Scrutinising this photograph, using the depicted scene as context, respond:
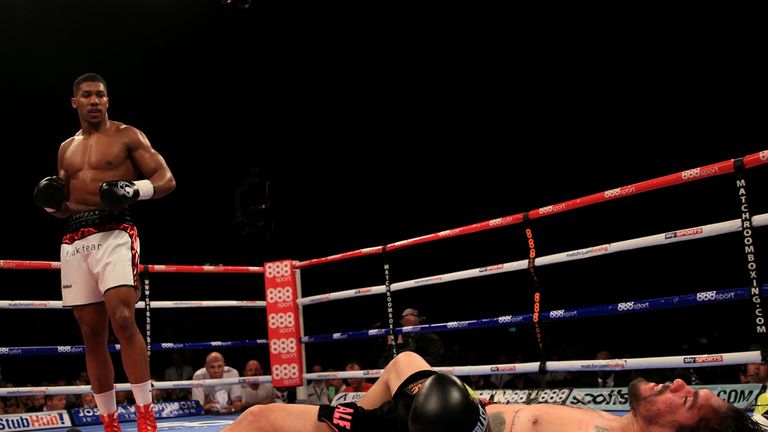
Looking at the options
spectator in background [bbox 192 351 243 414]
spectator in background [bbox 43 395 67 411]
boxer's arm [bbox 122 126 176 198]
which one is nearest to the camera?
boxer's arm [bbox 122 126 176 198]

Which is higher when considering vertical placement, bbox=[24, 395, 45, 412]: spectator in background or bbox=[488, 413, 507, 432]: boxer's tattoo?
bbox=[488, 413, 507, 432]: boxer's tattoo

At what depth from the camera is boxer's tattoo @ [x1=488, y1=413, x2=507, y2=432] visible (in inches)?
75.0

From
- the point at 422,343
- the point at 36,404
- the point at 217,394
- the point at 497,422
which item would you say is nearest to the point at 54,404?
the point at 36,404

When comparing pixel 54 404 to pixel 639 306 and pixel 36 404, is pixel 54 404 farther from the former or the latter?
pixel 639 306

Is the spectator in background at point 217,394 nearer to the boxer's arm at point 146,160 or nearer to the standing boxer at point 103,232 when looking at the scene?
the standing boxer at point 103,232

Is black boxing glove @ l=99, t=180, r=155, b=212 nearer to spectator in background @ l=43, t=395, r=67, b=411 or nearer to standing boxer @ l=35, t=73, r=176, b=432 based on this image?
standing boxer @ l=35, t=73, r=176, b=432

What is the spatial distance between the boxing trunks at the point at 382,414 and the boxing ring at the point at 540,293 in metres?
1.38

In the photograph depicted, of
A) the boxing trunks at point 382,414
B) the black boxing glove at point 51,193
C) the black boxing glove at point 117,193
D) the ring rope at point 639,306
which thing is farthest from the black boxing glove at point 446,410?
the black boxing glove at point 51,193

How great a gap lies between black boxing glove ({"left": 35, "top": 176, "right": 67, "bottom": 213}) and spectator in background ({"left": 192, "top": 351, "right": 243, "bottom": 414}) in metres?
2.59

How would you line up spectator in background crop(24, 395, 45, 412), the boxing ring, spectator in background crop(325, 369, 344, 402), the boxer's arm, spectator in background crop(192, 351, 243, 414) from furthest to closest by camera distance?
spectator in background crop(325, 369, 344, 402), spectator in background crop(24, 395, 45, 412), spectator in background crop(192, 351, 243, 414), the boxing ring, the boxer's arm

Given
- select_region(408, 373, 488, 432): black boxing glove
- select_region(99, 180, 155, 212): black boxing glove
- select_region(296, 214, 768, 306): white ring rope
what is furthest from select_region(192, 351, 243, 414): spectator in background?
select_region(408, 373, 488, 432): black boxing glove

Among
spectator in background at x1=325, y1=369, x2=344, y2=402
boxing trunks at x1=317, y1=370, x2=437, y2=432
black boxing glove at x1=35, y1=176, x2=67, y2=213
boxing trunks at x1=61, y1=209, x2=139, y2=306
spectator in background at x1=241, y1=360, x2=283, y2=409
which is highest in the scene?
black boxing glove at x1=35, y1=176, x2=67, y2=213

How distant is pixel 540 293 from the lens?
492 centimetres

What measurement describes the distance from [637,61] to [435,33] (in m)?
2.71
